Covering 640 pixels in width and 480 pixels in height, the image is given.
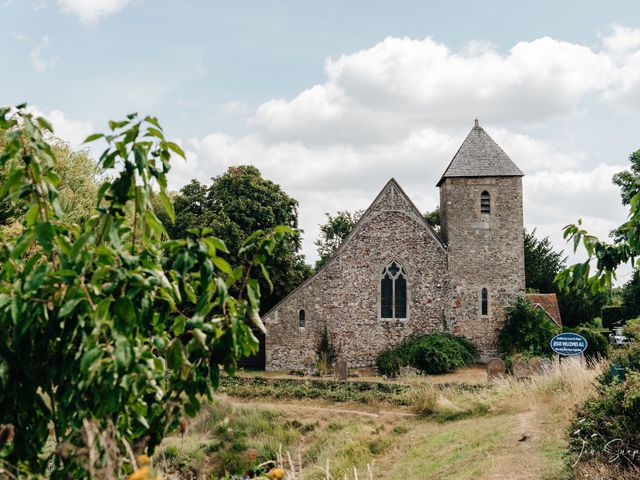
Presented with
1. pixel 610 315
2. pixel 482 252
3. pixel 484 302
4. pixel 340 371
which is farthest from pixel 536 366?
pixel 610 315

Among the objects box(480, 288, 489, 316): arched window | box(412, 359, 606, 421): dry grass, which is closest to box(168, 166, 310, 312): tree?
box(480, 288, 489, 316): arched window

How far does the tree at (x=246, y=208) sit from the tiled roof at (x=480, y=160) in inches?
361

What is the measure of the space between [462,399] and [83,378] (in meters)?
16.0

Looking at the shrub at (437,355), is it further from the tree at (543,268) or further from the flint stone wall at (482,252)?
the tree at (543,268)

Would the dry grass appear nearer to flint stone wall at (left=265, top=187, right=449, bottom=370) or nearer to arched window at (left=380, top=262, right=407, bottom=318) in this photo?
flint stone wall at (left=265, top=187, right=449, bottom=370)

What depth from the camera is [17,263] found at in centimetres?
342

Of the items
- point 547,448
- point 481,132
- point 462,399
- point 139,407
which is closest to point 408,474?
point 547,448

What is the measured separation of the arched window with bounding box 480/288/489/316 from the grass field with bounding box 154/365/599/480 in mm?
7156

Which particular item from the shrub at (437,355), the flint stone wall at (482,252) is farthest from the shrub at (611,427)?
the flint stone wall at (482,252)

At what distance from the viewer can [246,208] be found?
1298 inches

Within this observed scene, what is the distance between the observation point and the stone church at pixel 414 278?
27.5 metres

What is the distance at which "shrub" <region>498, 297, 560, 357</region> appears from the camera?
2636 centimetres

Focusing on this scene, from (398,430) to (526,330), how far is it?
1257 centimetres

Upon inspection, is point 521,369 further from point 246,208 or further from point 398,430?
point 246,208
